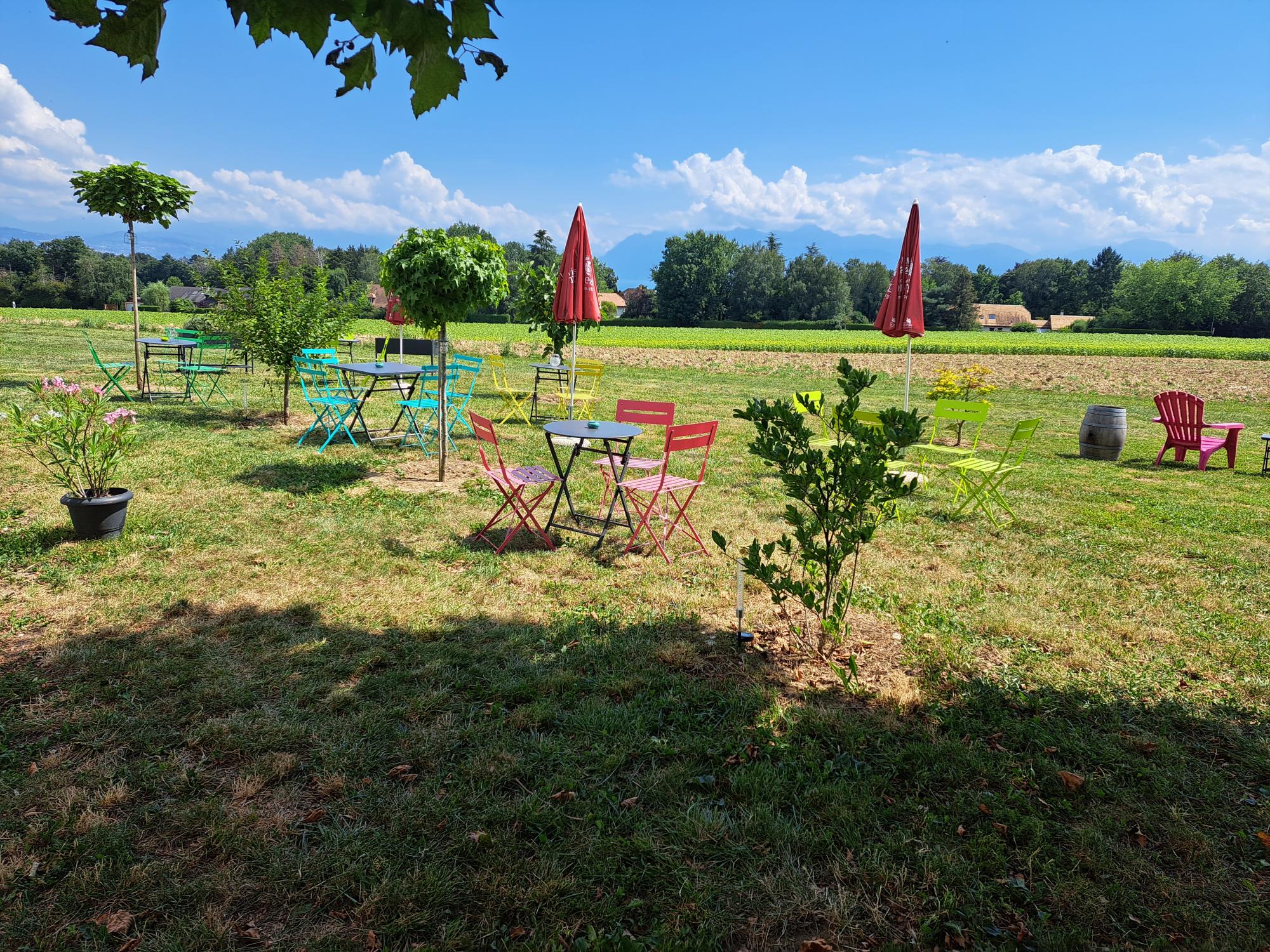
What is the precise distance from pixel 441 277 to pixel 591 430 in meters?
2.78

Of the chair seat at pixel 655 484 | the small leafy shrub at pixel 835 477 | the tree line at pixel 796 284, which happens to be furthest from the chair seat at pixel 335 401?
the tree line at pixel 796 284

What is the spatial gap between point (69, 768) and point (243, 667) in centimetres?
91

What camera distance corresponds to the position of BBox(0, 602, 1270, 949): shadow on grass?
2.30 meters

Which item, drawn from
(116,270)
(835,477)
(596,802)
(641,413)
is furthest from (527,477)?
(116,270)

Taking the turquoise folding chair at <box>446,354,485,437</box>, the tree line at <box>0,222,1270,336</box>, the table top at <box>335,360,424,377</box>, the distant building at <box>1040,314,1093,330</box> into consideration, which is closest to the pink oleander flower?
the table top at <box>335,360,424,377</box>

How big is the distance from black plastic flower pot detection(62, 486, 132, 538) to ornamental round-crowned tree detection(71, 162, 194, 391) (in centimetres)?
701

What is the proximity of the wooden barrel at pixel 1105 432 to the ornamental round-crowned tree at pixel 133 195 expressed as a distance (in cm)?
1501

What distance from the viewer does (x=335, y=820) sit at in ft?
8.75

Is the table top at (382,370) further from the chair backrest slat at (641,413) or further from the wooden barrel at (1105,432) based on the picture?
the wooden barrel at (1105,432)

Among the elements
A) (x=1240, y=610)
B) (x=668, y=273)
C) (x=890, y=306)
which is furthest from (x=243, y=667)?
(x=668, y=273)

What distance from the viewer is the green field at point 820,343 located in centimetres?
3466

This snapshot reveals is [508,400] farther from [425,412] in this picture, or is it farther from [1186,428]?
[1186,428]

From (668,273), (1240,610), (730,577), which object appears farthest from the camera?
(668,273)

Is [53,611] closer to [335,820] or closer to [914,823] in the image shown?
[335,820]
